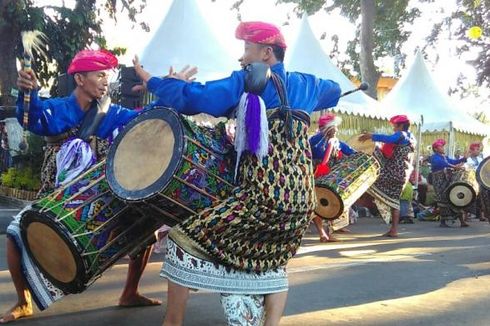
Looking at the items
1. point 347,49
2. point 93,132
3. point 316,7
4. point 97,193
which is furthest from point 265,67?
point 347,49

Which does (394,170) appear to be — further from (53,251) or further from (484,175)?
(53,251)

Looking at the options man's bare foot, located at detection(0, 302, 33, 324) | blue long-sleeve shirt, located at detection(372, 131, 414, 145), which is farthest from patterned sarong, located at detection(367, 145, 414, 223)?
man's bare foot, located at detection(0, 302, 33, 324)

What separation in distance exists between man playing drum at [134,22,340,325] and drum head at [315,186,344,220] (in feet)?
13.2

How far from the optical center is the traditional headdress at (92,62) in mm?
3682

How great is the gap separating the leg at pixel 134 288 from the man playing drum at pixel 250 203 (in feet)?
4.54

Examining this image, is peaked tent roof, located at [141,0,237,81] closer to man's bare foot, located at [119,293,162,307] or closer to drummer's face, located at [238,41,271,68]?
man's bare foot, located at [119,293,162,307]

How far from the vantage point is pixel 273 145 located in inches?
109

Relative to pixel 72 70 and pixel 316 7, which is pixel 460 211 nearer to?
pixel 72 70

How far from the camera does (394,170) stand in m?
9.11

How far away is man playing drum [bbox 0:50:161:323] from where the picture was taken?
349cm


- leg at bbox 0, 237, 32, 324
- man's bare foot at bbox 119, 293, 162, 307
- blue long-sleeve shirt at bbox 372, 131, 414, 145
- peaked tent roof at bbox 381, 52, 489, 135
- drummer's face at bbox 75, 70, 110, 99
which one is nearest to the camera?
leg at bbox 0, 237, 32, 324

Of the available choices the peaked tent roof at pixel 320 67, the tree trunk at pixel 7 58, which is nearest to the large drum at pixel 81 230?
the peaked tent roof at pixel 320 67

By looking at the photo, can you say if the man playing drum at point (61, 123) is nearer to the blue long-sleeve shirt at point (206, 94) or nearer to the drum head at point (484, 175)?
the blue long-sleeve shirt at point (206, 94)

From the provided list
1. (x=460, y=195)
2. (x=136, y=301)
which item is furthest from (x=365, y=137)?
(x=136, y=301)
